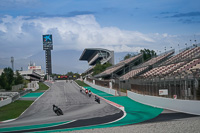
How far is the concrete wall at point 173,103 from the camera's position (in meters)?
20.0

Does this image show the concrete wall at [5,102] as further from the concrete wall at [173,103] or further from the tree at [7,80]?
the tree at [7,80]

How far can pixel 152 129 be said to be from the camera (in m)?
14.8

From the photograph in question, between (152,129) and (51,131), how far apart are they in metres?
5.47

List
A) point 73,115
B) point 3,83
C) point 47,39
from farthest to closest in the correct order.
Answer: point 47,39 → point 3,83 → point 73,115

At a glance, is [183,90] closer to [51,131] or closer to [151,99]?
[151,99]

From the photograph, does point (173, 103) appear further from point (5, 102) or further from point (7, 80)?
point (7, 80)

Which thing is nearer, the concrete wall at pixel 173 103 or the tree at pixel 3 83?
the concrete wall at pixel 173 103

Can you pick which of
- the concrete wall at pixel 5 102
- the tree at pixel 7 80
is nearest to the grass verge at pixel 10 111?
the concrete wall at pixel 5 102

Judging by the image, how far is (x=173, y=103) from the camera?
76.3 feet

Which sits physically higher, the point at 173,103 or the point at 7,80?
the point at 7,80

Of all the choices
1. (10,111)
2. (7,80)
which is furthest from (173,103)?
(7,80)

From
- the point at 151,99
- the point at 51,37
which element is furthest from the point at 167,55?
the point at 51,37

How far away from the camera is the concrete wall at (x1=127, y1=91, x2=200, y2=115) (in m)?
20.0

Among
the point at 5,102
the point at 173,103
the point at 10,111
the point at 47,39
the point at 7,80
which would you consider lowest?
the point at 10,111
